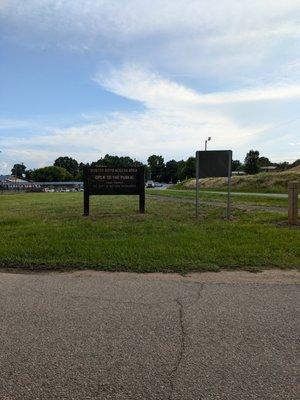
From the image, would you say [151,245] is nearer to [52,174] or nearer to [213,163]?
[213,163]

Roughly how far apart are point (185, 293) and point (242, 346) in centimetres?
164

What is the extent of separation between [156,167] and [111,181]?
560ft

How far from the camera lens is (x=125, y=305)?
491 centimetres

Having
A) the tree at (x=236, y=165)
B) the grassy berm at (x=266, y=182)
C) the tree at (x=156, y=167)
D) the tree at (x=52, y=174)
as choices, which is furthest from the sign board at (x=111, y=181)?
the tree at (x=156, y=167)

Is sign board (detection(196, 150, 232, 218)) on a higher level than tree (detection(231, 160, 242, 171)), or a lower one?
lower

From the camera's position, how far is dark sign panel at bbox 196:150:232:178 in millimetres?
12422

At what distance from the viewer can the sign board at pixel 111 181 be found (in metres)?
13.6

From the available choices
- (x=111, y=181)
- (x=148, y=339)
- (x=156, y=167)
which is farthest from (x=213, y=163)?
(x=156, y=167)

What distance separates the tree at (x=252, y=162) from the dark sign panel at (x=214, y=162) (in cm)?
9529

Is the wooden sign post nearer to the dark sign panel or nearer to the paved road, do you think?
the dark sign panel

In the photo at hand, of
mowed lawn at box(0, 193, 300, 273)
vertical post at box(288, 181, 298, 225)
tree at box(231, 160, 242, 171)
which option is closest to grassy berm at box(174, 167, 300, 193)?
vertical post at box(288, 181, 298, 225)

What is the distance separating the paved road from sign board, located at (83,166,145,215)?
7.68 metres

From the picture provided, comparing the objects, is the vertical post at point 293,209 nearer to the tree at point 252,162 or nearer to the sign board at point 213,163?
the sign board at point 213,163

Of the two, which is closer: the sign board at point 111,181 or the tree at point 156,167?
the sign board at point 111,181
